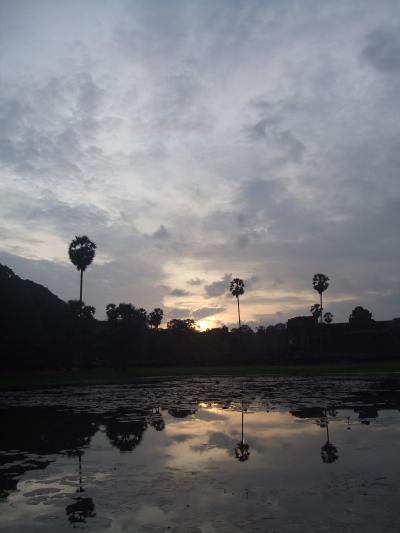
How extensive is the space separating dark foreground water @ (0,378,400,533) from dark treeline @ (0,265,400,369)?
45.2 m

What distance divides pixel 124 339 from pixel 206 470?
67.9 m

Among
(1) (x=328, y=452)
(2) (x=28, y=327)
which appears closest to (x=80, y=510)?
(1) (x=328, y=452)

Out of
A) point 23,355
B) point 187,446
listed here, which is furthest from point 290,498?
point 23,355

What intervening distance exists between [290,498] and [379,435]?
7.54 metres

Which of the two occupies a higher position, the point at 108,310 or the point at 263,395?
the point at 108,310

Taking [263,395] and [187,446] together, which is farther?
[263,395]

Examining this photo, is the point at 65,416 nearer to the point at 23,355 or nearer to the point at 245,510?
the point at 245,510

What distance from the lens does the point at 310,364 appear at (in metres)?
73.4

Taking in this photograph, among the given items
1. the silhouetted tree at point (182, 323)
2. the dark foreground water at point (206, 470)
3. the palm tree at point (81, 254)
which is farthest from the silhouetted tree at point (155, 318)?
the dark foreground water at point (206, 470)

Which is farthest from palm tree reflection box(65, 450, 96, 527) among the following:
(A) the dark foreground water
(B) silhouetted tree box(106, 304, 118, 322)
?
(B) silhouetted tree box(106, 304, 118, 322)

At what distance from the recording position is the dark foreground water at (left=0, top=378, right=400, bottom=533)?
9.07m

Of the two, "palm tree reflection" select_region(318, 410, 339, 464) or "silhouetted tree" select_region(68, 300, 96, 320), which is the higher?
"silhouetted tree" select_region(68, 300, 96, 320)

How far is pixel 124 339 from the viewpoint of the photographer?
3123 inches

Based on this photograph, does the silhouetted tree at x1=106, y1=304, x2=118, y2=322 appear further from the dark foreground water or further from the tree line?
the dark foreground water
